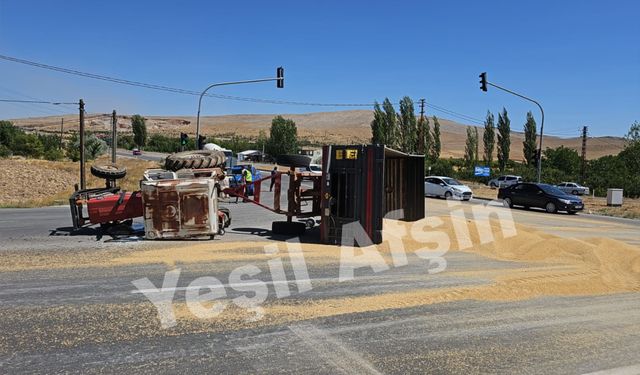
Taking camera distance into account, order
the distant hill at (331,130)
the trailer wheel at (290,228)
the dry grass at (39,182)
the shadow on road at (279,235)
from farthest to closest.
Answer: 1. the distant hill at (331,130)
2. the dry grass at (39,182)
3. the trailer wheel at (290,228)
4. the shadow on road at (279,235)

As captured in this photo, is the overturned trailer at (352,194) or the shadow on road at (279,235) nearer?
the overturned trailer at (352,194)

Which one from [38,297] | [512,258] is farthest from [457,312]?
[38,297]

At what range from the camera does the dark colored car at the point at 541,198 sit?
1045 inches

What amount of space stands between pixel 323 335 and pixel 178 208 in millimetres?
6825

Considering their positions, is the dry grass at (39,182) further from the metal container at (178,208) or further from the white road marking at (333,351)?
the white road marking at (333,351)

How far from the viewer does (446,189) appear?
33.4 meters

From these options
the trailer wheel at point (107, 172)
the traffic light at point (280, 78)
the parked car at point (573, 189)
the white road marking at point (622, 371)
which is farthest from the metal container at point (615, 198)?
Answer: the white road marking at point (622, 371)

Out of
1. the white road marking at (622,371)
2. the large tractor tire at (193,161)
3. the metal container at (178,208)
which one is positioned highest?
the large tractor tire at (193,161)

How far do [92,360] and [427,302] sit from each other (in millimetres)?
4300

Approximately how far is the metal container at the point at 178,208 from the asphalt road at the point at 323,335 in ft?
10.1

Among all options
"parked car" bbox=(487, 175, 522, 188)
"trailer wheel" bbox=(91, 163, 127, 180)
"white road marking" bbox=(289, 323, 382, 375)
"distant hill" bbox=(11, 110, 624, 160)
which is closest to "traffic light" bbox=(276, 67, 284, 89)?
"trailer wheel" bbox=(91, 163, 127, 180)

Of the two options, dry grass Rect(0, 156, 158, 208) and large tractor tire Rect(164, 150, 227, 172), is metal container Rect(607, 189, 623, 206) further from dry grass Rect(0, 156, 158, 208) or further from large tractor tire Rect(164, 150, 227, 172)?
dry grass Rect(0, 156, 158, 208)

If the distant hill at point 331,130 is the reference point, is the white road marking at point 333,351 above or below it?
below

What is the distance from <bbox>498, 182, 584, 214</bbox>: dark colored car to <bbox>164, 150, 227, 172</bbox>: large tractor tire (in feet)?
64.6
